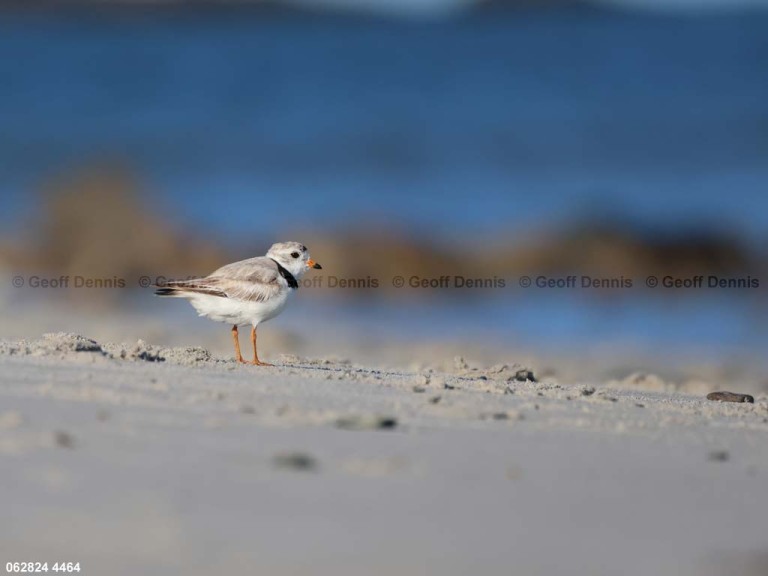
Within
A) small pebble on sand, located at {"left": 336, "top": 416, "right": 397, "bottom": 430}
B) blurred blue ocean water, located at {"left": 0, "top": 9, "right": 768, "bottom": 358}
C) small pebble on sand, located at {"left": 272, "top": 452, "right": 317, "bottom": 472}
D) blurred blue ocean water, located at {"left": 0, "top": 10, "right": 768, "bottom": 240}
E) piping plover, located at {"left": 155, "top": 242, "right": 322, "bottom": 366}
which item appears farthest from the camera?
blurred blue ocean water, located at {"left": 0, "top": 10, "right": 768, "bottom": 240}

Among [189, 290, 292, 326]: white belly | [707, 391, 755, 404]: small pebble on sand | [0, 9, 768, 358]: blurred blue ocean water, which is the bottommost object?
[707, 391, 755, 404]: small pebble on sand

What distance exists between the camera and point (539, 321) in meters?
13.3

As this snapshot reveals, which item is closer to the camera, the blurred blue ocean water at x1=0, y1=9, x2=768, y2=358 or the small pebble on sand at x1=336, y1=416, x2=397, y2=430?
the small pebble on sand at x1=336, y1=416, x2=397, y2=430

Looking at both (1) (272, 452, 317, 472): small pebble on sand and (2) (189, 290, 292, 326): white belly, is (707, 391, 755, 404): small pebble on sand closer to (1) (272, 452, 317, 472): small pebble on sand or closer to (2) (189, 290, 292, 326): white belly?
(2) (189, 290, 292, 326): white belly

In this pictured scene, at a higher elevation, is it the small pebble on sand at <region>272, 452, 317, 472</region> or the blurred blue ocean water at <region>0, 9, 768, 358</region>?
the blurred blue ocean water at <region>0, 9, 768, 358</region>

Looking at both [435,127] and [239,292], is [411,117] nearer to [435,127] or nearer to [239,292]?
[435,127]

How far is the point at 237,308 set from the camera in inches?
307

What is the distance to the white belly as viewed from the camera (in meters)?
7.80

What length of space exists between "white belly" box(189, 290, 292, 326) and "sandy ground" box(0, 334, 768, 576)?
4.32 ft

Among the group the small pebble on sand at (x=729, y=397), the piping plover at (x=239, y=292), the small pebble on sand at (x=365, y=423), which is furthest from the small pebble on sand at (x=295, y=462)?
the small pebble on sand at (x=729, y=397)

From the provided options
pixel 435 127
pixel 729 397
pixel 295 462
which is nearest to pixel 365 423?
pixel 295 462

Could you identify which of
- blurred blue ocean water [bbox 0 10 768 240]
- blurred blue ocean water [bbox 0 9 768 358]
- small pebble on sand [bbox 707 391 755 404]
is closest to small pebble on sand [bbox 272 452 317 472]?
small pebble on sand [bbox 707 391 755 404]

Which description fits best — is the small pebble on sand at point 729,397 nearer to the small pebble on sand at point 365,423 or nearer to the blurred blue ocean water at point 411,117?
the small pebble on sand at point 365,423

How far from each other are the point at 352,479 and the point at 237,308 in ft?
11.1
